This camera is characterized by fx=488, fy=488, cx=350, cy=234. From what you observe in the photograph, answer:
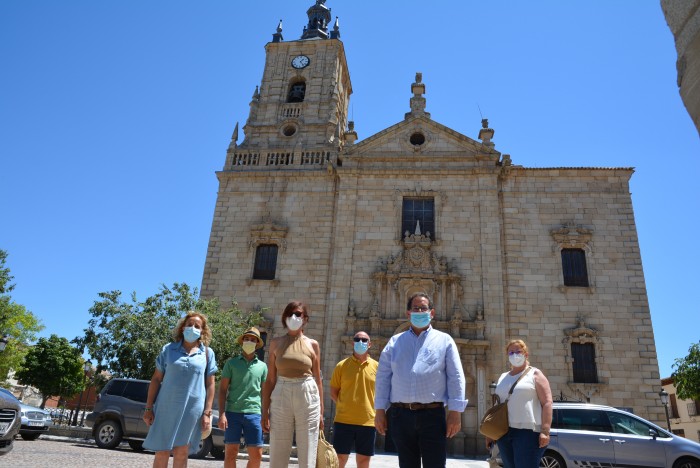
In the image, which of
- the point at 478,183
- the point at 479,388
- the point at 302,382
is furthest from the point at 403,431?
the point at 478,183

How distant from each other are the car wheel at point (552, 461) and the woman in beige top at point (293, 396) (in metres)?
6.05

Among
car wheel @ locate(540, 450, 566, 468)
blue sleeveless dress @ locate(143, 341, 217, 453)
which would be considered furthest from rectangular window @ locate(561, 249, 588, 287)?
blue sleeveless dress @ locate(143, 341, 217, 453)

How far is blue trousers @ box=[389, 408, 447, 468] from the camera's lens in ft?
14.1

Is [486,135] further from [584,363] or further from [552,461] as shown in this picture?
[552,461]

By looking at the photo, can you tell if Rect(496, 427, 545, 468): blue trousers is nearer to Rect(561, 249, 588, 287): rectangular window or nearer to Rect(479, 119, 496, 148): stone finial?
Rect(561, 249, 588, 287): rectangular window

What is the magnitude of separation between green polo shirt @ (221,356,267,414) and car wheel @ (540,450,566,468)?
614cm

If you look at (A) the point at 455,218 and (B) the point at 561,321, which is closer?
(B) the point at 561,321

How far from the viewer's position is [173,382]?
16.3 ft

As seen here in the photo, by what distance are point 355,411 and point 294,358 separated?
1511 mm

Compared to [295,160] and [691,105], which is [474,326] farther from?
[691,105]

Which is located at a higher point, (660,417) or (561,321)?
(561,321)

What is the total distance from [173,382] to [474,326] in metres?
15.2

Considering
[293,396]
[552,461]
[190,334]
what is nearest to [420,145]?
[552,461]

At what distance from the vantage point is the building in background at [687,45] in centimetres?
204
